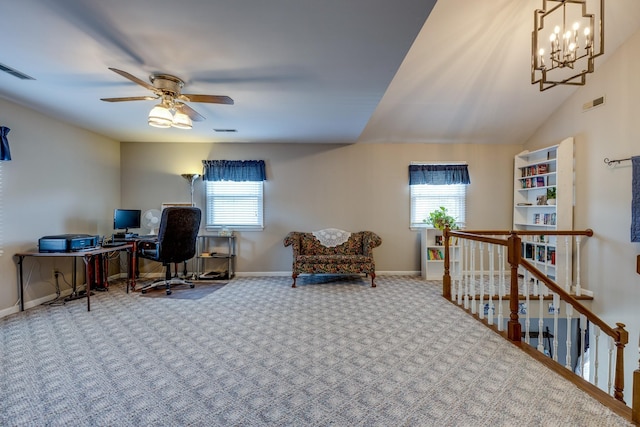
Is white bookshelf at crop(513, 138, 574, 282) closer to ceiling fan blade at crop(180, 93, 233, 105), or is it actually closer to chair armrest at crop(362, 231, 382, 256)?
chair armrest at crop(362, 231, 382, 256)

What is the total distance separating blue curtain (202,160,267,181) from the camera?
532 centimetres

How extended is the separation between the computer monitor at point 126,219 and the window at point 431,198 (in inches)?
189

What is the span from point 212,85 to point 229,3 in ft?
4.20

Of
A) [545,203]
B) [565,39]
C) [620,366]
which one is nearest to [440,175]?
[545,203]

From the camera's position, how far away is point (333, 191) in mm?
5461

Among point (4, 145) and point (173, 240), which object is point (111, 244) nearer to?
point (173, 240)

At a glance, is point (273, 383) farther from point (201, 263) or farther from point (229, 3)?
point (201, 263)

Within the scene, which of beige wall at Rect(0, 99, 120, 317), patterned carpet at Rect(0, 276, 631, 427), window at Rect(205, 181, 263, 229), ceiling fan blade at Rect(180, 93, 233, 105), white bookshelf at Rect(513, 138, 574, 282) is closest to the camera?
patterned carpet at Rect(0, 276, 631, 427)

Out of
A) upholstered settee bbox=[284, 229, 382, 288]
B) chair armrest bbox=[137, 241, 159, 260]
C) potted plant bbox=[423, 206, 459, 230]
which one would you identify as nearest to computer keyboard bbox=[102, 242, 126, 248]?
chair armrest bbox=[137, 241, 159, 260]

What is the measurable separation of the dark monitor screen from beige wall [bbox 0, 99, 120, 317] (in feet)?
1.30

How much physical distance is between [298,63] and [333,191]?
10.2 ft

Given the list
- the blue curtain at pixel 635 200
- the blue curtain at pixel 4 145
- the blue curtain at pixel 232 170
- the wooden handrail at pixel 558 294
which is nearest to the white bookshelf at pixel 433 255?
the wooden handrail at pixel 558 294

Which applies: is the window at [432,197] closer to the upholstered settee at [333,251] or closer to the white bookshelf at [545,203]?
the white bookshelf at [545,203]

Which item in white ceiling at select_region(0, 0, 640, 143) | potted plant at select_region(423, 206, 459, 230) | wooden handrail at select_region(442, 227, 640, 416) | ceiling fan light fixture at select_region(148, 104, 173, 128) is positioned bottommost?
wooden handrail at select_region(442, 227, 640, 416)
